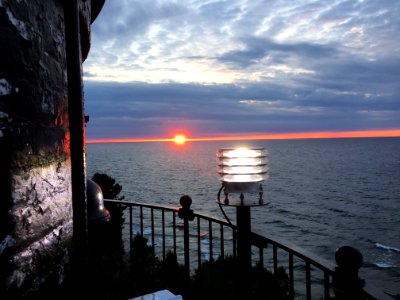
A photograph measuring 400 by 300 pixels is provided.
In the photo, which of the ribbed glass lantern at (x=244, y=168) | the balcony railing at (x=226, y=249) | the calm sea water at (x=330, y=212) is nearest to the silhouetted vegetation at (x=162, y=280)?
the balcony railing at (x=226, y=249)

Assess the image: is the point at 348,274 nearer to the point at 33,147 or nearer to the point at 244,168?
the point at 244,168

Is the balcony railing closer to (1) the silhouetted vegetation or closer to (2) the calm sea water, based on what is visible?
(1) the silhouetted vegetation

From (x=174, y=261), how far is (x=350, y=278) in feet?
12.6

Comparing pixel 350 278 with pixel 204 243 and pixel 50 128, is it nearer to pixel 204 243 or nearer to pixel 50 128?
pixel 50 128

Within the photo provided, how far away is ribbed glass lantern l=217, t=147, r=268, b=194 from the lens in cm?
278

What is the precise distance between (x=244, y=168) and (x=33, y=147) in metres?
1.54

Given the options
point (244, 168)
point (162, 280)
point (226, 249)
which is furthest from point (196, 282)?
point (226, 249)

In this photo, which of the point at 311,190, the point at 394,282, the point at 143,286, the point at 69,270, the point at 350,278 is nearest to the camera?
the point at 350,278

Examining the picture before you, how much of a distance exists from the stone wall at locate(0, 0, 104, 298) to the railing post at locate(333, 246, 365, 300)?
6.29 ft

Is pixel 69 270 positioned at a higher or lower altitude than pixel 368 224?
higher

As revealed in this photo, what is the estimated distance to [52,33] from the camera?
288 cm

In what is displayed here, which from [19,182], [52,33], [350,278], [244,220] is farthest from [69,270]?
[350,278]

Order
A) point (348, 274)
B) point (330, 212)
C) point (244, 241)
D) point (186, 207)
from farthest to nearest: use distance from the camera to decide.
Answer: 1. point (330, 212)
2. point (186, 207)
3. point (244, 241)
4. point (348, 274)

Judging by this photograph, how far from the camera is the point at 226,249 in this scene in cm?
2511
